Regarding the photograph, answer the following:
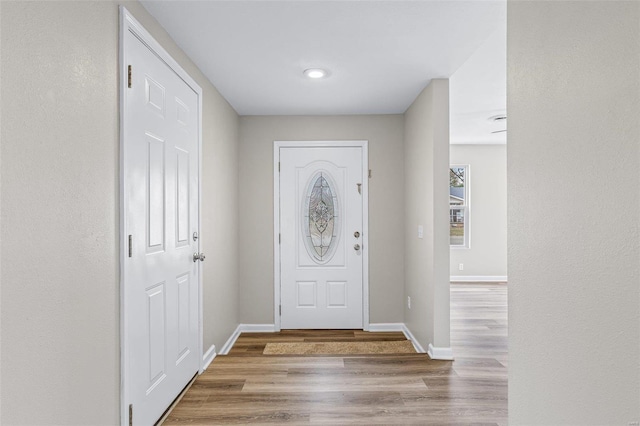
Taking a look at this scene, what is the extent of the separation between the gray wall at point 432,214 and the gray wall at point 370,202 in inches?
20.3

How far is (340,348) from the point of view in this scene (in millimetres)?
3672

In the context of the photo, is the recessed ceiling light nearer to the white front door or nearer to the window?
the white front door

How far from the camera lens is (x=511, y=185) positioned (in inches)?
56.6

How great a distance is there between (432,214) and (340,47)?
155 centimetres

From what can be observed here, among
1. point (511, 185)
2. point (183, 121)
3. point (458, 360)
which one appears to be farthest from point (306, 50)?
point (458, 360)

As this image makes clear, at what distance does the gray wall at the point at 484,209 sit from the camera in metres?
6.89

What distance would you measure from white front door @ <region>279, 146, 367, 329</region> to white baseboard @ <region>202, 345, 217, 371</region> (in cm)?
112

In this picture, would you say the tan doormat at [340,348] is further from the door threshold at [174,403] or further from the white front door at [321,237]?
the door threshold at [174,403]

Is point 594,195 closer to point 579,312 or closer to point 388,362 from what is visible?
point 579,312

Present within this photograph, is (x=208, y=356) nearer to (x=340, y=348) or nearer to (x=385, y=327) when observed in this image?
(x=340, y=348)

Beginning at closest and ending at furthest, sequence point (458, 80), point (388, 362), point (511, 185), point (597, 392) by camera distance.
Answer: point (597, 392)
point (511, 185)
point (388, 362)
point (458, 80)

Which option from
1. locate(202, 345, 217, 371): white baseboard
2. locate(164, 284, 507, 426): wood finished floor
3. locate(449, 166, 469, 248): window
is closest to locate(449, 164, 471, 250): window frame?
locate(449, 166, 469, 248): window

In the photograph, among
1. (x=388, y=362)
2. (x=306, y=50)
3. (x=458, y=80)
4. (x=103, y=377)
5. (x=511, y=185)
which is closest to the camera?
(x=511, y=185)

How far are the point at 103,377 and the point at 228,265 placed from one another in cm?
214
